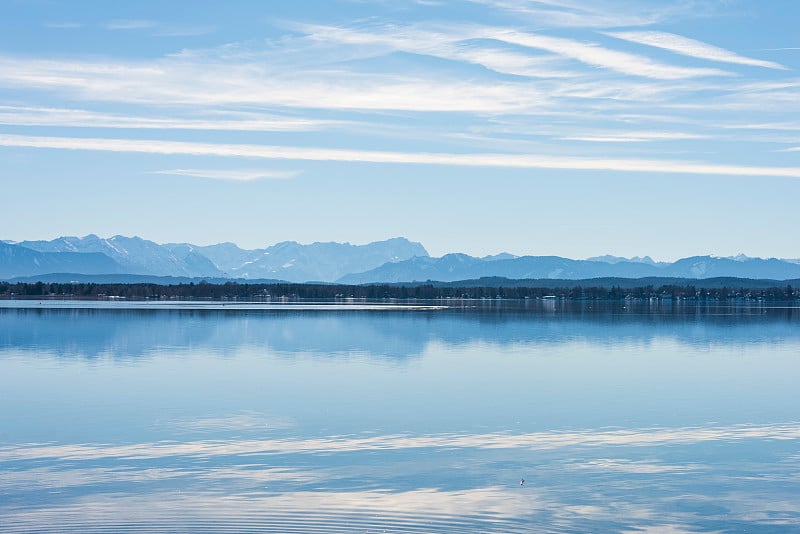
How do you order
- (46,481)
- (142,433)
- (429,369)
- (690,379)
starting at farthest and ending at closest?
(429,369) → (690,379) → (142,433) → (46,481)

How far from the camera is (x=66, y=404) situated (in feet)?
110

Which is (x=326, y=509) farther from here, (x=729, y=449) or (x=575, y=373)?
(x=575, y=373)

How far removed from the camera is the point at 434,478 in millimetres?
21688

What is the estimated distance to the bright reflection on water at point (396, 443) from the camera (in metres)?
18.7

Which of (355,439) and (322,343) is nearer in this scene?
(355,439)

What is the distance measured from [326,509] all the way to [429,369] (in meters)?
28.5

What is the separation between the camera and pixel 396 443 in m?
26.2

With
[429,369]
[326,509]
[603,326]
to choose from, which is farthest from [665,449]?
[603,326]

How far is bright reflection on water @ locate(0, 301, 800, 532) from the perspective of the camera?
18734mm

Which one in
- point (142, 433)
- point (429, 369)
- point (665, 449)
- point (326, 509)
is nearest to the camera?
point (326, 509)

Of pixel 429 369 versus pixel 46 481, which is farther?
pixel 429 369

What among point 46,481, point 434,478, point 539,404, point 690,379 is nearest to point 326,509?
point 434,478

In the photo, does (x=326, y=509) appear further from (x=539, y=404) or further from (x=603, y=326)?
(x=603, y=326)

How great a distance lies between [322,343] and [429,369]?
777 inches
